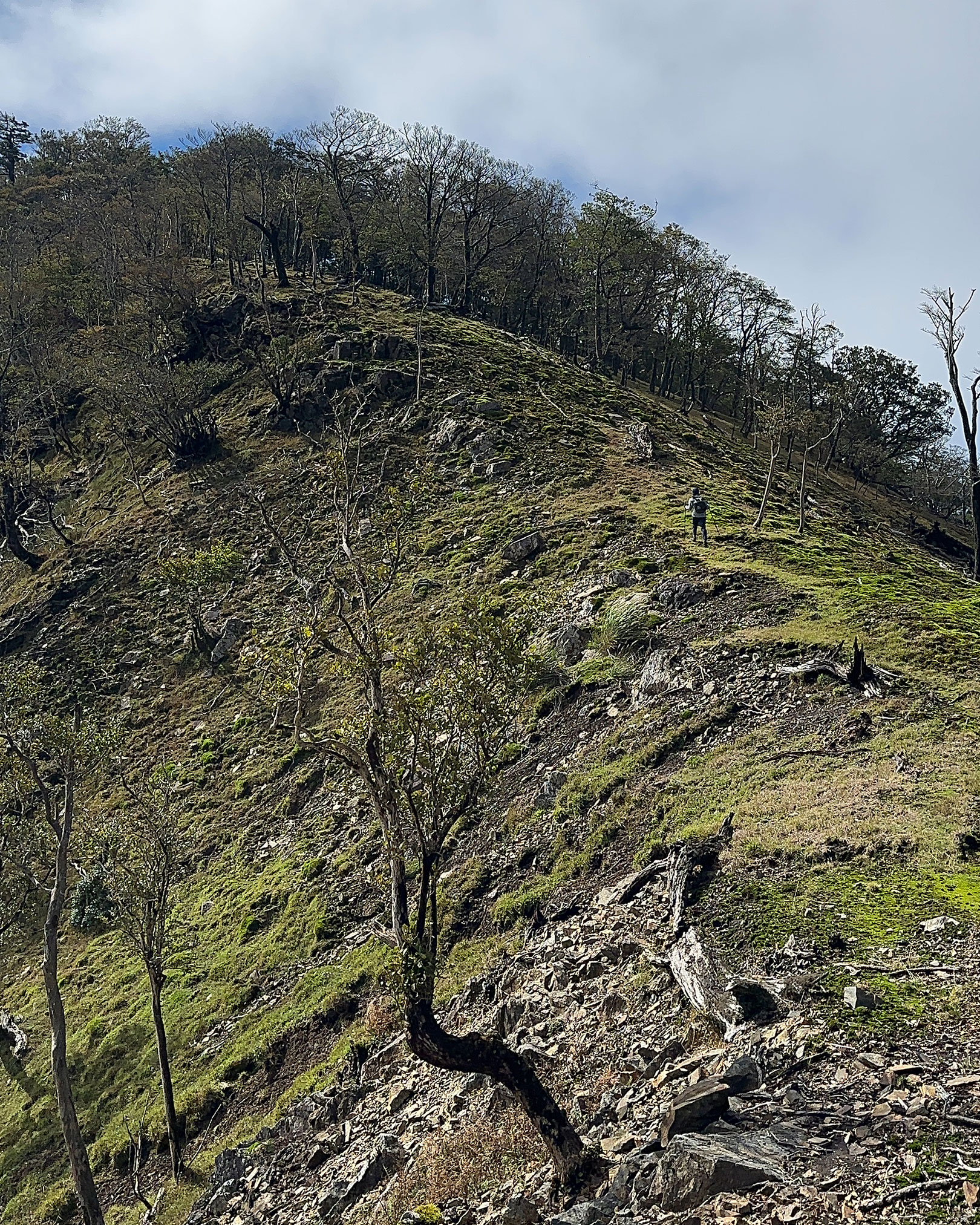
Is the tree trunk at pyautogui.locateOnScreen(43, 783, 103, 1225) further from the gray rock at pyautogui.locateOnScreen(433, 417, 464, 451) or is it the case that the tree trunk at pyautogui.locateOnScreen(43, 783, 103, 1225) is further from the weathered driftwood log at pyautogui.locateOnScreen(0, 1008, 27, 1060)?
the gray rock at pyautogui.locateOnScreen(433, 417, 464, 451)

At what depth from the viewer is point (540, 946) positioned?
563 inches

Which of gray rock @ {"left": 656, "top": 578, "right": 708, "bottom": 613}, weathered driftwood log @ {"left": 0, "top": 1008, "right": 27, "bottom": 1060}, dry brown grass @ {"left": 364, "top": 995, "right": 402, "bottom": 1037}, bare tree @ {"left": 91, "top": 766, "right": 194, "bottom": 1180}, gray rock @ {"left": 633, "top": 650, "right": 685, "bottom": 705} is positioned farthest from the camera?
gray rock @ {"left": 656, "top": 578, "right": 708, "bottom": 613}

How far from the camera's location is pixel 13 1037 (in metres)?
23.7

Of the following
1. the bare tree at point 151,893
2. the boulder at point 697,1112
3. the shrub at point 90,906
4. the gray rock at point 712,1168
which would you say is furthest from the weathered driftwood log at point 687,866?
the shrub at point 90,906

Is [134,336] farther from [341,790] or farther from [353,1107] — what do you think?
[353,1107]

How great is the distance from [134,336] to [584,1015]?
199 feet

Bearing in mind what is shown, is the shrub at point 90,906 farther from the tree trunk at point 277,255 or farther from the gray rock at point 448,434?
the tree trunk at point 277,255

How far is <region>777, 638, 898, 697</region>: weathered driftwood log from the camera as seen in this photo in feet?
56.6

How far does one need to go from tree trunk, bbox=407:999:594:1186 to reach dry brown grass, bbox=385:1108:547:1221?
32.9 inches

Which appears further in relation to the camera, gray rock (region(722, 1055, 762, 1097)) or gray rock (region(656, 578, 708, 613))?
gray rock (region(656, 578, 708, 613))

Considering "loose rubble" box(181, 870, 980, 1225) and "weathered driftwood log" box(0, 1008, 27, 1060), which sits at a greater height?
"loose rubble" box(181, 870, 980, 1225)

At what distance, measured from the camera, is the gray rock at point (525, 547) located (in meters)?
32.6

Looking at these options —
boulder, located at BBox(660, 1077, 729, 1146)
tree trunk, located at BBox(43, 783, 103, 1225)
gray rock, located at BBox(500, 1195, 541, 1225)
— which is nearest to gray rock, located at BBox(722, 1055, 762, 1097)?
boulder, located at BBox(660, 1077, 729, 1146)

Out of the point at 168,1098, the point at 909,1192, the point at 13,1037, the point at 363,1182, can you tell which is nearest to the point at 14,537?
the point at 13,1037
